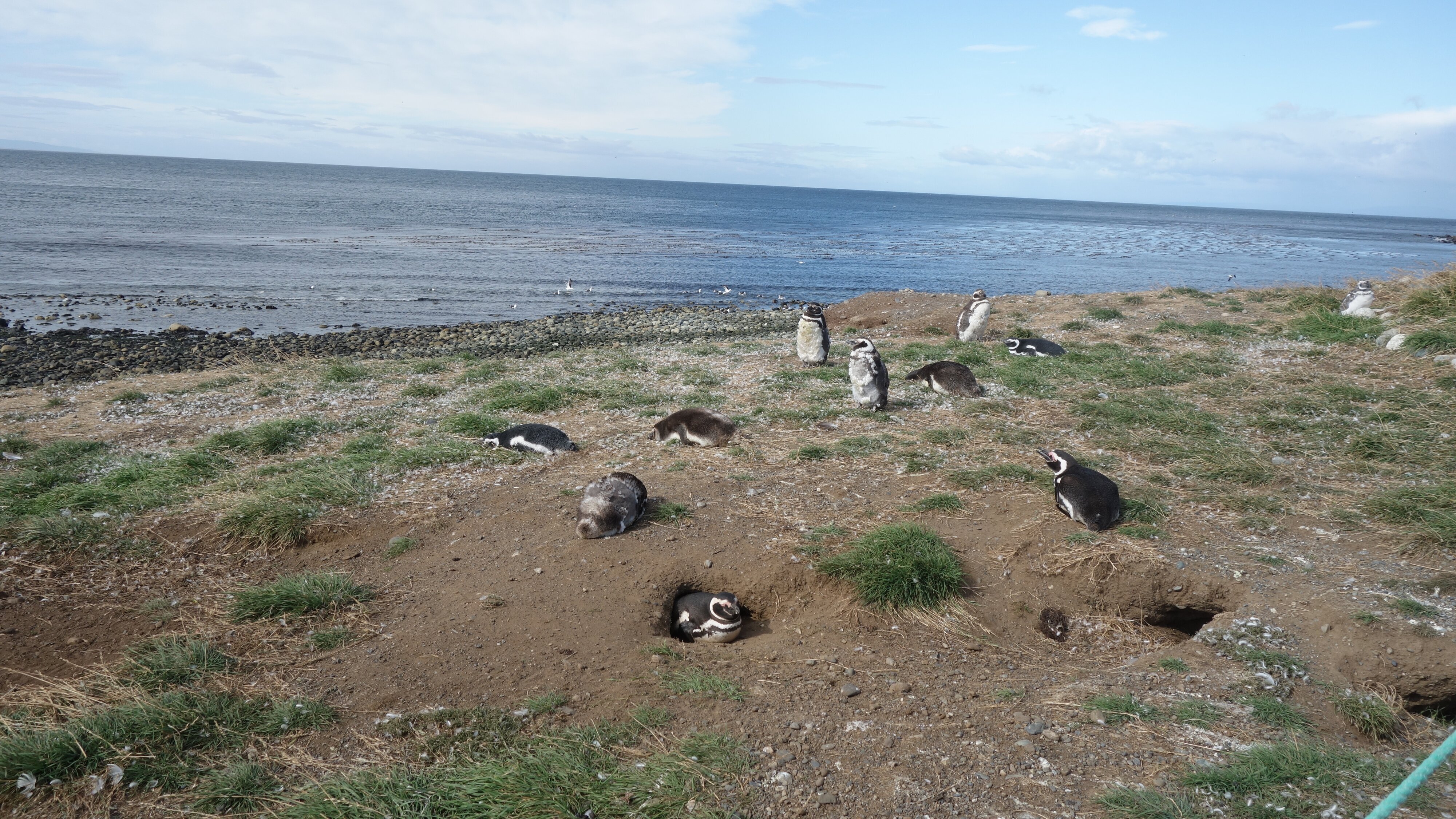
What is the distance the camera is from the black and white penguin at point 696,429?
8.63 meters

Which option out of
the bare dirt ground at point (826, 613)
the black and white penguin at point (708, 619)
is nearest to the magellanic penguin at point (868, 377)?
the bare dirt ground at point (826, 613)

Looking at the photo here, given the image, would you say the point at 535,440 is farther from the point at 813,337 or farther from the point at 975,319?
the point at 975,319

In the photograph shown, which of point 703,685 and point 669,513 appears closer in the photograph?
point 703,685

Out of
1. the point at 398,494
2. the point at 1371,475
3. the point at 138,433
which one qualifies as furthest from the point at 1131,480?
the point at 138,433

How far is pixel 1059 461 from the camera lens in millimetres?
6746

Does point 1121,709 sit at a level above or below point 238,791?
above

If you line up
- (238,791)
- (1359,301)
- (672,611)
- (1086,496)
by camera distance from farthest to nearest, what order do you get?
(1359,301) → (1086,496) → (672,611) → (238,791)

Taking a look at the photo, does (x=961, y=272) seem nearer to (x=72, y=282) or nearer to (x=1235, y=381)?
(x=1235, y=381)

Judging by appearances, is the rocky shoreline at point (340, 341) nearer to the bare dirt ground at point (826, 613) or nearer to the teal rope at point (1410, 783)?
the bare dirt ground at point (826, 613)

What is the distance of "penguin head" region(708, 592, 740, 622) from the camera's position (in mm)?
5484

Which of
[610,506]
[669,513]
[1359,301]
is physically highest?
[1359,301]

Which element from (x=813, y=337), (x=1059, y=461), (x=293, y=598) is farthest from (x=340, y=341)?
(x=1059, y=461)

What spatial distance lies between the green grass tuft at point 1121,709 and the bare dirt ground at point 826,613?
72mm

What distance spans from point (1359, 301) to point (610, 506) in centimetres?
1497
